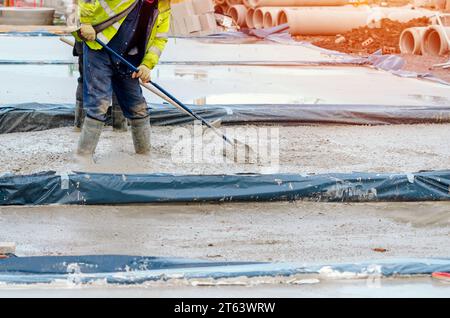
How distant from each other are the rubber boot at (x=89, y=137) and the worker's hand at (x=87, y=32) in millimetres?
625

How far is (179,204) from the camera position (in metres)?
6.13

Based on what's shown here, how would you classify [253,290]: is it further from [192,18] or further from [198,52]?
[192,18]

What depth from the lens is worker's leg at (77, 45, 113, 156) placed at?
6.74 meters

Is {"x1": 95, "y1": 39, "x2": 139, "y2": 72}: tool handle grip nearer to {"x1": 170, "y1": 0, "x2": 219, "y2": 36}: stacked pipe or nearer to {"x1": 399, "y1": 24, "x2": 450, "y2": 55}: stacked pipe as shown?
{"x1": 399, "y1": 24, "x2": 450, "y2": 55}: stacked pipe

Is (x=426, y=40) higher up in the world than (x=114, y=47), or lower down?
lower down

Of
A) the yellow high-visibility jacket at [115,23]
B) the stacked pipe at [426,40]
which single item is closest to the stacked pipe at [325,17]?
the stacked pipe at [426,40]

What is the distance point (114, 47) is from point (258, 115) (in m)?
2.12

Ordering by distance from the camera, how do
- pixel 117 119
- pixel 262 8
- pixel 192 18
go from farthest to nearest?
pixel 262 8 → pixel 192 18 → pixel 117 119

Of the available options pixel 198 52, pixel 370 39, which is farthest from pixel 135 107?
pixel 370 39

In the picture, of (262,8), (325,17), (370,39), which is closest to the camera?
(370,39)

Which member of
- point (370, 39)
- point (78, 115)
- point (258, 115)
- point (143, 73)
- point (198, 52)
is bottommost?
point (370, 39)

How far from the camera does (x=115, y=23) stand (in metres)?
6.64
